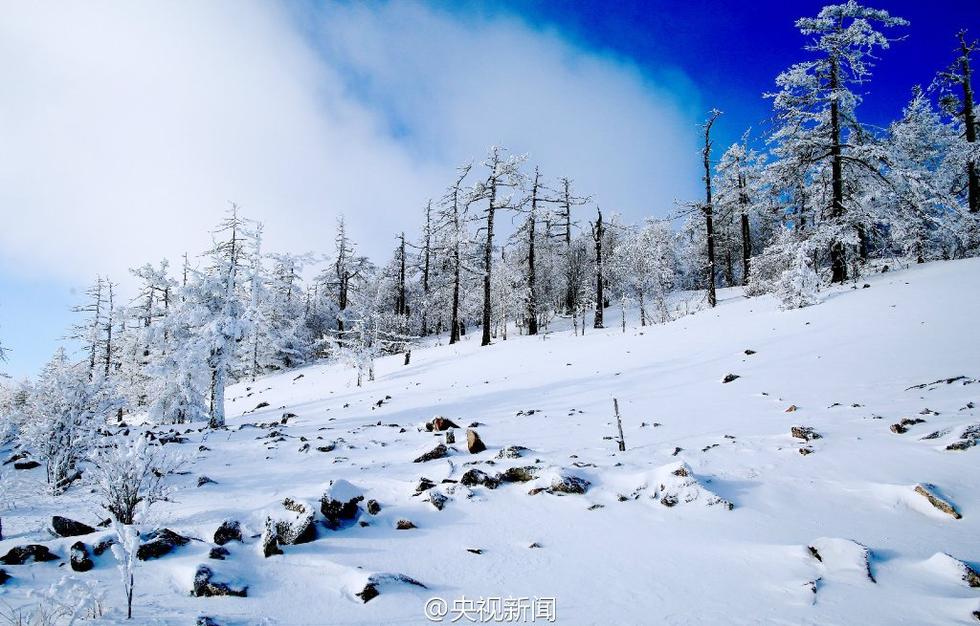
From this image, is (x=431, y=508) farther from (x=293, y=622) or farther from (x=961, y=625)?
(x=961, y=625)

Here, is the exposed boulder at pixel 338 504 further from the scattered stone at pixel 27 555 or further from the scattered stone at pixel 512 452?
the scattered stone at pixel 512 452

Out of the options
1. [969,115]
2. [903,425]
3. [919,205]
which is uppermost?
[969,115]

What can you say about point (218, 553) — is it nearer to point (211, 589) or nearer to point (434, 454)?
point (211, 589)

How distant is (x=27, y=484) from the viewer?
8477mm

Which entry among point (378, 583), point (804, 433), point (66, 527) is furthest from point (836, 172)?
point (66, 527)

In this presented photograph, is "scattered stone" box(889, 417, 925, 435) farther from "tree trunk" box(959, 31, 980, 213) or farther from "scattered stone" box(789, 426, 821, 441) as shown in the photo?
"tree trunk" box(959, 31, 980, 213)

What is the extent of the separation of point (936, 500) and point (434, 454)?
7.66 metres

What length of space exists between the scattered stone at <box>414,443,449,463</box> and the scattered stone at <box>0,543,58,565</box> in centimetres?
534

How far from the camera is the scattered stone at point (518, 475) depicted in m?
7.44

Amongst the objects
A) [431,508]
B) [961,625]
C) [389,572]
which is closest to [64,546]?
[389,572]

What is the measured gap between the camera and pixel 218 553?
500 cm

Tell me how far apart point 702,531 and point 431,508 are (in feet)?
12.4

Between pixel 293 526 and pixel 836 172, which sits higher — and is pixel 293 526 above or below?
below

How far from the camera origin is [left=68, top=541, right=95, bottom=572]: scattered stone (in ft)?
15.3
